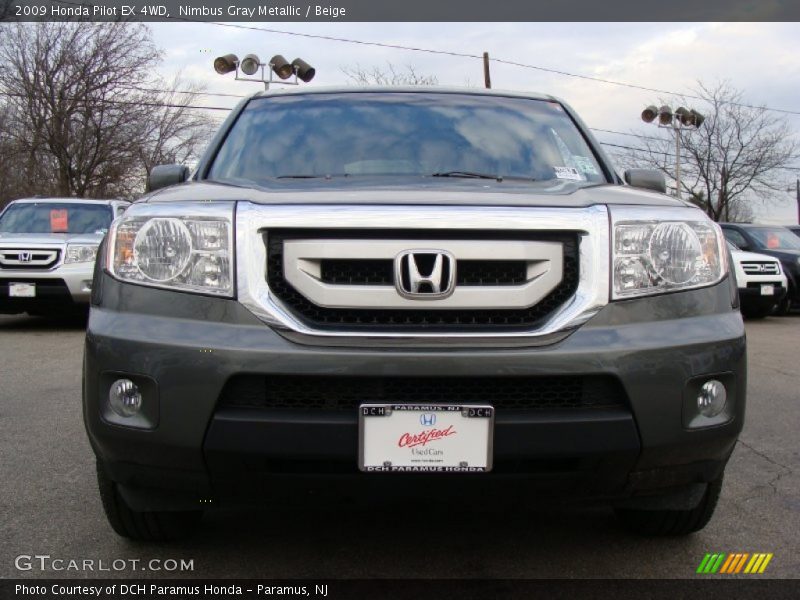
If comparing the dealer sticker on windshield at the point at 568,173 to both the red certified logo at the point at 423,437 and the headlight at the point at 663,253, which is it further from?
the red certified logo at the point at 423,437

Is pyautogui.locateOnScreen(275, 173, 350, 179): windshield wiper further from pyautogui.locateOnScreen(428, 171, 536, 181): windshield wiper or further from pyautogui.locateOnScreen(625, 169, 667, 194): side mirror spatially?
pyautogui.locateOnScreen(625, 169, 667, 194): side mirror

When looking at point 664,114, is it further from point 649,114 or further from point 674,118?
point 674,118

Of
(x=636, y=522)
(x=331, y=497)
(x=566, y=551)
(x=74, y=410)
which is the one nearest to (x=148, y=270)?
(x=331, y=497)

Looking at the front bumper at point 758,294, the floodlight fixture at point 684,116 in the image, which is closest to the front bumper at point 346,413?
the front bumper at point 758,294

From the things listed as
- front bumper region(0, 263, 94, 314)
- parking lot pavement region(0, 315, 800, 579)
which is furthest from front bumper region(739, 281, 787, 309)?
front bumper region(0, 263, 94, 314)

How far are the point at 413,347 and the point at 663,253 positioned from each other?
0.83 metres

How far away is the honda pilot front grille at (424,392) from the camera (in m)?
2.14

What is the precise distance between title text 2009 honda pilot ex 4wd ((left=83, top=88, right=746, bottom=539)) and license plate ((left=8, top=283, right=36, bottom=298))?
24.9ft

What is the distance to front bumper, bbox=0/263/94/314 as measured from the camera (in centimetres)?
930

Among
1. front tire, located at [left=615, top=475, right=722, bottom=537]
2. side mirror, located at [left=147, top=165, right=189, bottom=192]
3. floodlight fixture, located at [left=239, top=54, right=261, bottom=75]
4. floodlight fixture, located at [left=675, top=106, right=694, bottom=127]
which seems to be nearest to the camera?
front tire, located at [left=615, top=475, right=722, bottom=537]

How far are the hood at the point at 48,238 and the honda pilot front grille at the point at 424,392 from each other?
320 inches

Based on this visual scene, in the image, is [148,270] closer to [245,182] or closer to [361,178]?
[245,182]

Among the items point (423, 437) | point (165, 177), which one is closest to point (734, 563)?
point (423, 437)

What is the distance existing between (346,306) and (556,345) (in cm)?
58
